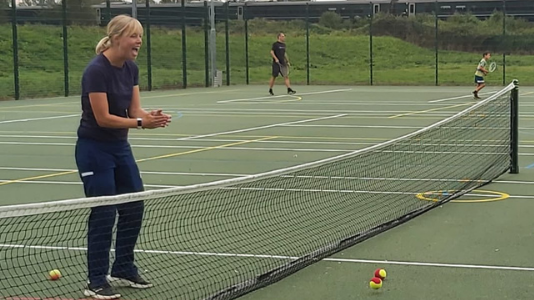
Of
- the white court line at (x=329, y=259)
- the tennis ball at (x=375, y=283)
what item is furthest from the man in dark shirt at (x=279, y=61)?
the tennis ball at (x=375, y=283)

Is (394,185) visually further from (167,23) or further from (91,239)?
(167,23)

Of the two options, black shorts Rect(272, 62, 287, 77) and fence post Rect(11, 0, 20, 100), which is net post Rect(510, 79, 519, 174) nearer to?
black shorts Rect(272, 62, 287, 77)

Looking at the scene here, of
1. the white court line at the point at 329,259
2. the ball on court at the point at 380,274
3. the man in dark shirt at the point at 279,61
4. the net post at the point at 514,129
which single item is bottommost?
the white court line at the point at 329,259

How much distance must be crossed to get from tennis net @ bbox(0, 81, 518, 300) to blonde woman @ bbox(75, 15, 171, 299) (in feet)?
0.74

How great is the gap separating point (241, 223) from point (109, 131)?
8.56 ft

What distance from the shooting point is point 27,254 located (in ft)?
23.3

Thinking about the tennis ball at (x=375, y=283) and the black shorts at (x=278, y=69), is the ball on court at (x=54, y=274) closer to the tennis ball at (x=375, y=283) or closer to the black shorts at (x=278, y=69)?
the tennis ball at (x=375, y=283)

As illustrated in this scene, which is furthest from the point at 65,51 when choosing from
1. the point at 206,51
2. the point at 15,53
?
the point at 206,51

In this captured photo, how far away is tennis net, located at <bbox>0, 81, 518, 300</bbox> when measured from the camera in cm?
616

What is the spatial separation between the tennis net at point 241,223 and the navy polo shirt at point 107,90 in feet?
1.62

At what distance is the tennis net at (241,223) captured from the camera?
6164 millimetres

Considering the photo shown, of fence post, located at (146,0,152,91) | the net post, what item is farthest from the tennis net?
fence post, located at (146,0,152,91)

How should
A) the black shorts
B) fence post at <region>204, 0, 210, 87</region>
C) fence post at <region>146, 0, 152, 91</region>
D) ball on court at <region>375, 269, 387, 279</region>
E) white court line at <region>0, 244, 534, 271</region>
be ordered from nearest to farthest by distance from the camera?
ball on court at <region>375, 269, 387, 279</region>, white court line at <region>0, 244, 534, 271</region>, the black shorts, fence post at <region>146, 0, 152, 91</region>, fence post at <region>204, 0, 210, 87</region>

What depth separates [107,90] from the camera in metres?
5.78
